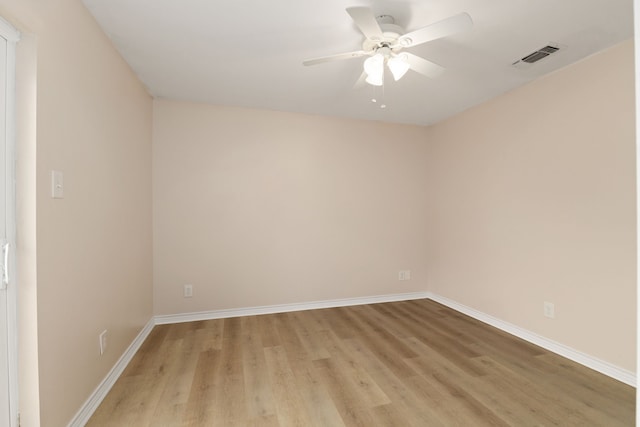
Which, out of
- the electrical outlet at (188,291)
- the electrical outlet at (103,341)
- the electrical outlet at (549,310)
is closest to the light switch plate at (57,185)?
the electrical outlet at (103,341)

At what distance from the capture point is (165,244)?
113 inches

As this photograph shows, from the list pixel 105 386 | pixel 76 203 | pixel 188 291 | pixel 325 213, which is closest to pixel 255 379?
pixel 105 386

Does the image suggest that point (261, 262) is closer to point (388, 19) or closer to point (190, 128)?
point (190, 128)

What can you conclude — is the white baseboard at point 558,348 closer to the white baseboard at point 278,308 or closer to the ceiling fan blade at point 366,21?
the white baseboard at point 278,308

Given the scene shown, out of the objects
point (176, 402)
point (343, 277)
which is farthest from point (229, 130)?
point (176, 402)

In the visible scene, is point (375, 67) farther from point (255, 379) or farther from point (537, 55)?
point (255, 379)

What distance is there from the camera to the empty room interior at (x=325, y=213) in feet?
4.81

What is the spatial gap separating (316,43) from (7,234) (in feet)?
6.52

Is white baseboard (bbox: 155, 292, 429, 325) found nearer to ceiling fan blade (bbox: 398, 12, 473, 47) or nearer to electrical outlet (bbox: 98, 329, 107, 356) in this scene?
electrical outlet (bbox: 98, 329, 107, 356)

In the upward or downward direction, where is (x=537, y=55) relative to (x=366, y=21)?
upward

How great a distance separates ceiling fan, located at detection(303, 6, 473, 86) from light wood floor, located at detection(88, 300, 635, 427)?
211cm

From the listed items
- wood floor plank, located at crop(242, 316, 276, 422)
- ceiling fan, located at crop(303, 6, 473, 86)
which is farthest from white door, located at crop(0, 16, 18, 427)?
ceiling fan, located at crop(303, 6, 473, 86)

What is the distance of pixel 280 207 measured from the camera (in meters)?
3.20

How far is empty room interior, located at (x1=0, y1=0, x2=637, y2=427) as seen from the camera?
1.46m
